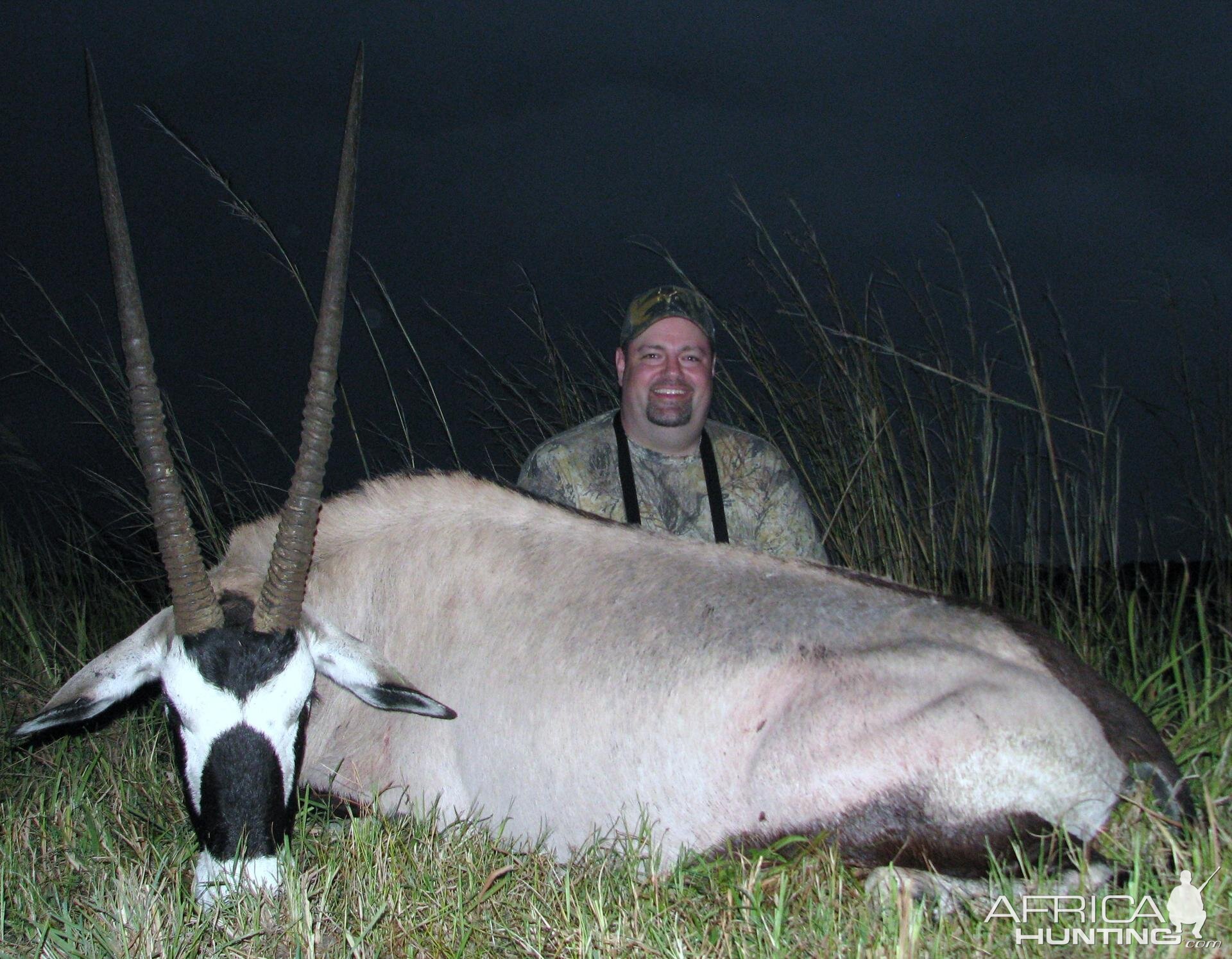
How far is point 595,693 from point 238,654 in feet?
3.04

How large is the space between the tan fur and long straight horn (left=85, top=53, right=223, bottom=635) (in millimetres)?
320

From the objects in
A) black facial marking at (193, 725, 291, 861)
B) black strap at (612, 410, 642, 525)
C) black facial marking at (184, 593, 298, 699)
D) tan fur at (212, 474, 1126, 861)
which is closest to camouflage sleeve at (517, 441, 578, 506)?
black strap at (612, 410, 642, 525)

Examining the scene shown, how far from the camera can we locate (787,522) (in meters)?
4.83

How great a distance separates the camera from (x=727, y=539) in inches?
183

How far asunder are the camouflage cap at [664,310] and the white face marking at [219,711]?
106 inches

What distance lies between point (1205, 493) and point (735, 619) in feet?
11.9

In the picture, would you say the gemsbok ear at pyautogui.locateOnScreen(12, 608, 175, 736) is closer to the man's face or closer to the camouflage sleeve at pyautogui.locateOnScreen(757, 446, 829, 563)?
the man's face

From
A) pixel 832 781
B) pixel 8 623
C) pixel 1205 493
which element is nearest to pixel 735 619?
pixel 832 781

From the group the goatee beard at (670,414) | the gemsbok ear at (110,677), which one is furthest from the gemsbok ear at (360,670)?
the goatee beard at (670,414)

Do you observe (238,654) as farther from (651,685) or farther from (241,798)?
(651,685)

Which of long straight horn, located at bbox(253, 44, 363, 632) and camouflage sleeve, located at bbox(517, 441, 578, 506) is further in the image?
camouflage sleeve, located at bbox(517, 441, 578, 506)

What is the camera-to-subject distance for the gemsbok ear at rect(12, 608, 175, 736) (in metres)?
2.72

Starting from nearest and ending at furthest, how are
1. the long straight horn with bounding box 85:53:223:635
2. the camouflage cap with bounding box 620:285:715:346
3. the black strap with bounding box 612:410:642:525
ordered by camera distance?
the long straight horn with bounding box 85:53:223:635 < the black strap with bounding box 612:410:642:525 < the camouflage cap with bounding box 620:285:715:346

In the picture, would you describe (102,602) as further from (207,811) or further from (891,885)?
(891,885)
